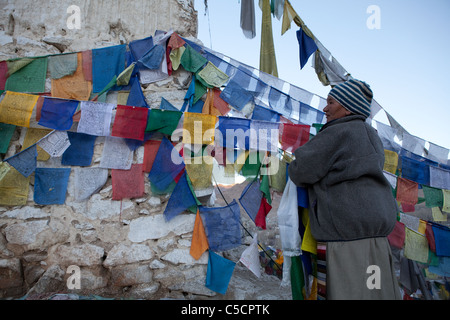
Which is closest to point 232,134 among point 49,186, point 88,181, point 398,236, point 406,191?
point 88,181

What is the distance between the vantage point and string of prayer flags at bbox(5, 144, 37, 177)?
2816 mm

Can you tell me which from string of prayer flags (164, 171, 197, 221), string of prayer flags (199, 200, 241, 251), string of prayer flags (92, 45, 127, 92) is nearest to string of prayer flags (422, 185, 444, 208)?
string of prayer flags (199, 200, 241, 251)

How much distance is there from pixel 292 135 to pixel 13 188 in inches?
122

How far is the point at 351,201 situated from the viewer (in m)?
1.83

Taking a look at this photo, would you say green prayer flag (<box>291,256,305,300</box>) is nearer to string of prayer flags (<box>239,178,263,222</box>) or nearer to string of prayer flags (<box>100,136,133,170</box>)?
string of prayer flags (<box>239,178,263,222</box>)

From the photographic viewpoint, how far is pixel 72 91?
316 cm

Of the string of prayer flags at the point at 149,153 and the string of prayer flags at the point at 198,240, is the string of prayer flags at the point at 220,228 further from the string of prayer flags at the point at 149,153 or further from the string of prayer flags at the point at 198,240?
the string of prayer flags at the point at 149,153

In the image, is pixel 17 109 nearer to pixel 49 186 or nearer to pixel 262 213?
pixel 49 186

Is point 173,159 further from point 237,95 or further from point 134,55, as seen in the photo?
point 134,55

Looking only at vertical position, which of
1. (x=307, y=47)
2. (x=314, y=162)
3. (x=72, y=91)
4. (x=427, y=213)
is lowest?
(x=427, y=213)

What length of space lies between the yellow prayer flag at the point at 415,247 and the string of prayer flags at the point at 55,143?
4.14m

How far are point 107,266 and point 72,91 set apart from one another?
6.68 ft

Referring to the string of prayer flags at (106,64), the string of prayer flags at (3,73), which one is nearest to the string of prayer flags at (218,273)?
the string of prayer flags at (106,64)
